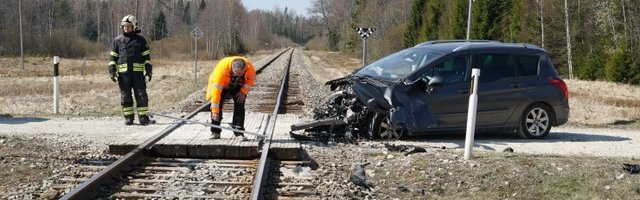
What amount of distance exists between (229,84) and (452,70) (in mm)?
3406

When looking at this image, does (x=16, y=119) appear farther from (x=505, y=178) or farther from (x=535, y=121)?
(x=535, y=121)

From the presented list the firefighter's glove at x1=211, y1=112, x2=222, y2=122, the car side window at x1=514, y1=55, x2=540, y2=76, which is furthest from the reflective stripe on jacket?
the car side window at x1=514, y1=55, x2=540, y2=76

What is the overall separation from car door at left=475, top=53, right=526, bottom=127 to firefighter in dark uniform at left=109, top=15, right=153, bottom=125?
5310 mm

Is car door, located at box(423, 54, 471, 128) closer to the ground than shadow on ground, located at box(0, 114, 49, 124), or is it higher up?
higher up

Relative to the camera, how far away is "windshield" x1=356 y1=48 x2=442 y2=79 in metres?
9.48

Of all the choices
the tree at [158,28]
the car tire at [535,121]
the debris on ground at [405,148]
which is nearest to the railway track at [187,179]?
the debris on ground at [405,148]

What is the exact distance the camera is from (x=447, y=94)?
918 centimetres

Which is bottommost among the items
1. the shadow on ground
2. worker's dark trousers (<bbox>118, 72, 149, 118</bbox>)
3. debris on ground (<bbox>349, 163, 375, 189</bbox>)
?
debris on ground (<bbox>349, 163, 375, 189</bbox>)

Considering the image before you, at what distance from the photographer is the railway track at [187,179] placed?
566 centimetres

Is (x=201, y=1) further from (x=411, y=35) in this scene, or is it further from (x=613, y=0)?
(x=613, y=0)

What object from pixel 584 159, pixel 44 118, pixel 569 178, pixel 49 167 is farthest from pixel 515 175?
pixel 44 118

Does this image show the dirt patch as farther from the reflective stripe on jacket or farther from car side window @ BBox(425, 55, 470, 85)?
the reflective stripe on jacket

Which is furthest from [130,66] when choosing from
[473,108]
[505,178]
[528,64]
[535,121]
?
[535,121]

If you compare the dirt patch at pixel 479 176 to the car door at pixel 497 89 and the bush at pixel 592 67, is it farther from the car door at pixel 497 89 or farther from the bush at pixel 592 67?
the bush at pixel 592 67
